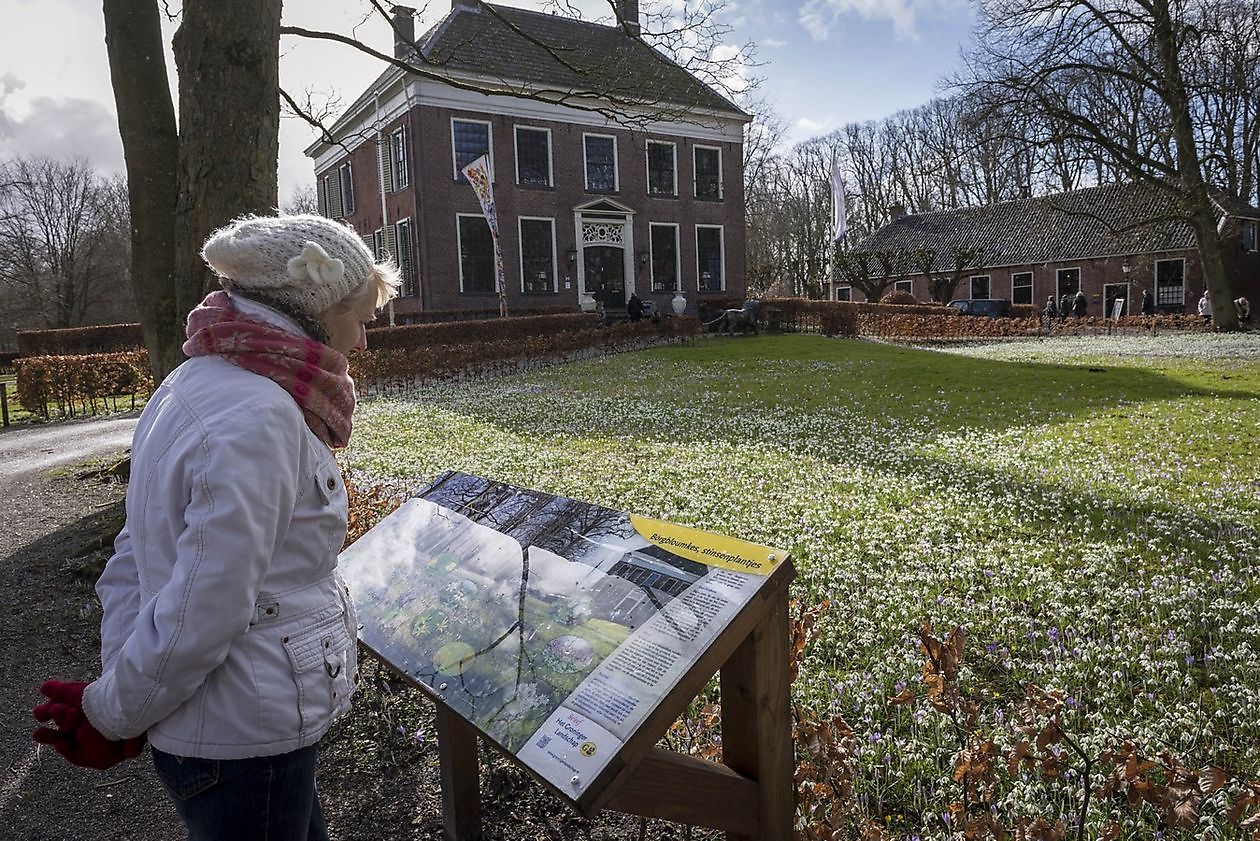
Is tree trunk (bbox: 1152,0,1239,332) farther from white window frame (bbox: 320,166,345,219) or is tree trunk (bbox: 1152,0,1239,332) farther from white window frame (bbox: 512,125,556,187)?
white window frame (bbox: 320,166,345,219)

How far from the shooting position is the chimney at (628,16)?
7578 millimetres

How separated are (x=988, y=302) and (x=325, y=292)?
39729 mm

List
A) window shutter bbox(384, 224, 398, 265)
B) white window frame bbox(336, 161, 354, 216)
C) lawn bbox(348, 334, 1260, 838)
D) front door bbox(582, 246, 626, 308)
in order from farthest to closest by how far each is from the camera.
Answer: white window frame bbox(336, 161, 354, 216), front door bbox(582, 246, 626, 308), window shutter bbox(384, 224, 398, 265), lawn bbox(348, 334, 1260, 838)

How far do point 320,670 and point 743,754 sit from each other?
101cm

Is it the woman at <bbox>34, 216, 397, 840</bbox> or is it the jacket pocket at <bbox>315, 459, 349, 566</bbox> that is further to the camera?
the jacket pocket at <bbox>315, 459, 349, 566</bbox>

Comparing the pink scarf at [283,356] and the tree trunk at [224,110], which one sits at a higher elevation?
the tree trunk at [224,110]

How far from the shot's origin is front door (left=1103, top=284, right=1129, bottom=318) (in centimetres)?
3894

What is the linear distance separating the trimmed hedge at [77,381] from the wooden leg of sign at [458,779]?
16.3 meters

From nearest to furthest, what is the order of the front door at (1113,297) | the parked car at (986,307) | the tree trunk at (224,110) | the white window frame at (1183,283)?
the tree trunk at (224,110) → the parked car at (986,307) → the white window frame at (1183,283) → the front door at (1113,297)

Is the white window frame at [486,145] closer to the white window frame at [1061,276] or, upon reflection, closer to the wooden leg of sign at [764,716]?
the wooden leg of sign at [764,716]

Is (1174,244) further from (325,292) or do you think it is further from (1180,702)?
(325,292)

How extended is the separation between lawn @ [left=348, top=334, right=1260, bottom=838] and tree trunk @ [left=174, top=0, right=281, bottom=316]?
3.45 m

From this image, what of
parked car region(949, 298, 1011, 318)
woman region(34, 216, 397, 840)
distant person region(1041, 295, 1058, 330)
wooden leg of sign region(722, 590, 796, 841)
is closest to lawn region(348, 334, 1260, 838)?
wooden leg of sign region(722, 590, 796, 841)

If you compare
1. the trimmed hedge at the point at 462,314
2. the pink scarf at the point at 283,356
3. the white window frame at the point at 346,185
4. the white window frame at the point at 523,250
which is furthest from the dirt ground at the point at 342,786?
the white window frame at the point at 346,185
